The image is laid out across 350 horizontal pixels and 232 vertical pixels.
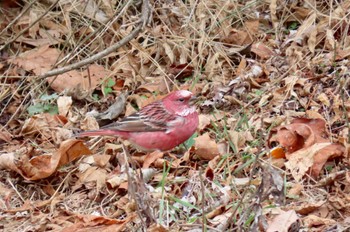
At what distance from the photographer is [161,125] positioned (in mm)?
5898

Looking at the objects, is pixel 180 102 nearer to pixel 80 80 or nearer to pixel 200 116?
pixel 200 116

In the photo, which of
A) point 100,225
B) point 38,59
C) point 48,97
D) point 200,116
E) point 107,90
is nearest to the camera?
point 100,225

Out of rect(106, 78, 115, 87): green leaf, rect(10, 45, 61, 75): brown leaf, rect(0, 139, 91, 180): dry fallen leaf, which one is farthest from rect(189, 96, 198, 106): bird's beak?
rect(10, 45, 61, 75): brown leaf

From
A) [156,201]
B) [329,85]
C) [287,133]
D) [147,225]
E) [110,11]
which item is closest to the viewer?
[147,225]

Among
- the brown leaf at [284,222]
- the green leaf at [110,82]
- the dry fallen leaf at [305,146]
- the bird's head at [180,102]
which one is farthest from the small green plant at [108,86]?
the brown leaf at [284,222]

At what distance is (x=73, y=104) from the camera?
6754mm

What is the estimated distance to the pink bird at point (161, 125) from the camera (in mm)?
5762

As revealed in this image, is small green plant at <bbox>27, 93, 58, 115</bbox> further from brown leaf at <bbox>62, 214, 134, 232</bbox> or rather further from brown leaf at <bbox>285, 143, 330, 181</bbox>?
brown leaf at <bbox>285, 143, 330, 181</bbox>

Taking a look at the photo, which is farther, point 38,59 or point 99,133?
point 38,59

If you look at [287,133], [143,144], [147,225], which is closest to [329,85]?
[287,133]

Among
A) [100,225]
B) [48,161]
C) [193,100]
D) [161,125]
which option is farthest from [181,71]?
[100,225]

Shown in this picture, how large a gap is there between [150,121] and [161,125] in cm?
9

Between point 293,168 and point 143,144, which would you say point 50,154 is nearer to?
point 143,144

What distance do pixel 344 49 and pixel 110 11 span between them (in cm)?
212
